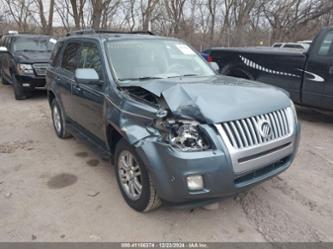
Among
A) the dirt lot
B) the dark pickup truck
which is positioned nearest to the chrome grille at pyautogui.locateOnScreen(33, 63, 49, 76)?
the dirt lot

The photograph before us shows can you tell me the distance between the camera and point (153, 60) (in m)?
3.81

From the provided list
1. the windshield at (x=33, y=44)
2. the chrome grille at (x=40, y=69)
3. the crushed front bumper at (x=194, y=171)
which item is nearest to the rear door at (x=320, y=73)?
the crushed front bumper at (x=194, y=171)

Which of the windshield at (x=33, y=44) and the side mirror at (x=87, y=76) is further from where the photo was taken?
the windshield at (x=33, y=44)

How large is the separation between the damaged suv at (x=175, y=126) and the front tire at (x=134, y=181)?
0.01 metres

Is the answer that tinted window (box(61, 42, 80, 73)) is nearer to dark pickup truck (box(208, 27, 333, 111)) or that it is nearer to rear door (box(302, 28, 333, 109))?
dark pickup truck (box(208, 27, 333, 111))

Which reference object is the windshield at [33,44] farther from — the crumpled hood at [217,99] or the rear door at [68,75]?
the crumpled hood at [217,99]

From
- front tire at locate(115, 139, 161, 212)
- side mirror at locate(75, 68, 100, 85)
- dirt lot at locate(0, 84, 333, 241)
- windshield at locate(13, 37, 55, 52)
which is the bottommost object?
dirt lot at locate(0, 84, 333, 241)

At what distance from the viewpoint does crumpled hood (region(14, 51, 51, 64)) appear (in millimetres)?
8305

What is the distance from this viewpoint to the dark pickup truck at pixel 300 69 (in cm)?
571

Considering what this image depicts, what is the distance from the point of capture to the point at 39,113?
23.9ft

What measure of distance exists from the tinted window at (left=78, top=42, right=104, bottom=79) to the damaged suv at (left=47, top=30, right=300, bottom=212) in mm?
26

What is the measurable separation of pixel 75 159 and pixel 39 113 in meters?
3.41

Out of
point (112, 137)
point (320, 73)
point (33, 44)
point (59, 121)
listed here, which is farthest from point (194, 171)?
point (33, 44)

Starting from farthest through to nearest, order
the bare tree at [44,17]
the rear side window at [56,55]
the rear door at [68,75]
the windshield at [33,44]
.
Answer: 1. the bare tree at [44,17]
2. the windshield at [33,44]
3. the rear side window at [56,55]
4. the rear door at [68,75]
